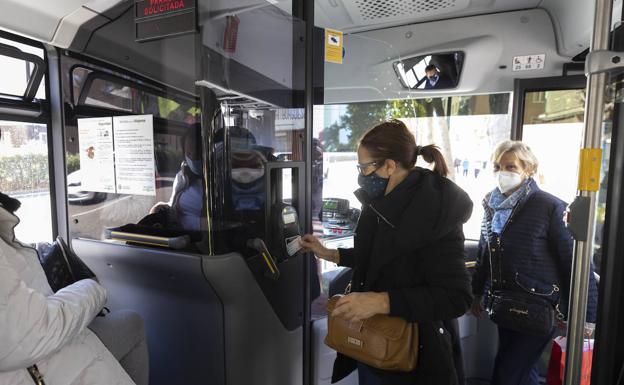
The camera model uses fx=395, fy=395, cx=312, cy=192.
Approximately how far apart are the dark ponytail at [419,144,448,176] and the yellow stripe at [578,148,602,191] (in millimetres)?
435

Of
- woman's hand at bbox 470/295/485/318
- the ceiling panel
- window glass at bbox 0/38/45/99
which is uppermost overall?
the ceiling panel

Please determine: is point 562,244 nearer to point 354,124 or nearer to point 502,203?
point 502,203

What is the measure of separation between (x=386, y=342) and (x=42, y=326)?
3.54 ft

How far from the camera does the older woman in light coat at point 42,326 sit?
112 centimetres

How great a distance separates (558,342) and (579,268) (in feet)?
4.87

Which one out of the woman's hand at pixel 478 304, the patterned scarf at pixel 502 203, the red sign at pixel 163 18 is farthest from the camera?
the woman's hand at pixel 478 304

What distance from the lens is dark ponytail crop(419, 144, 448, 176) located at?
4.82 ft

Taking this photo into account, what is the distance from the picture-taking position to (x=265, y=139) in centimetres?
174

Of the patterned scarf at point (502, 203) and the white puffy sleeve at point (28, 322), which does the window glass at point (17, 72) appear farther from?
the patterned scarf at point (502, 203)

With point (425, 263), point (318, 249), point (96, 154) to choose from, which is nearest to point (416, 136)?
point (318, 249)

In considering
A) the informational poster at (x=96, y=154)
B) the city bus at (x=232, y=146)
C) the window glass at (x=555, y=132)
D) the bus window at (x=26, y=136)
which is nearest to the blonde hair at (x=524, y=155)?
the window glass at (x=555, y=132)

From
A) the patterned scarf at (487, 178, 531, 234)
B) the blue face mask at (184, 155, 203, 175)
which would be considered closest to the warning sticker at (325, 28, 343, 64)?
the blue face mask at (184, 155, 203, 175)

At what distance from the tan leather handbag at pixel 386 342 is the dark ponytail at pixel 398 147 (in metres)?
0.57

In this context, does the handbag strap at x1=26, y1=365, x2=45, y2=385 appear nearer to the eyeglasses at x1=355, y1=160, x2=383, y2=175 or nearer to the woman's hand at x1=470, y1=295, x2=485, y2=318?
the eyeglasses at x1=355, y1=160, x2=383, y2=175
